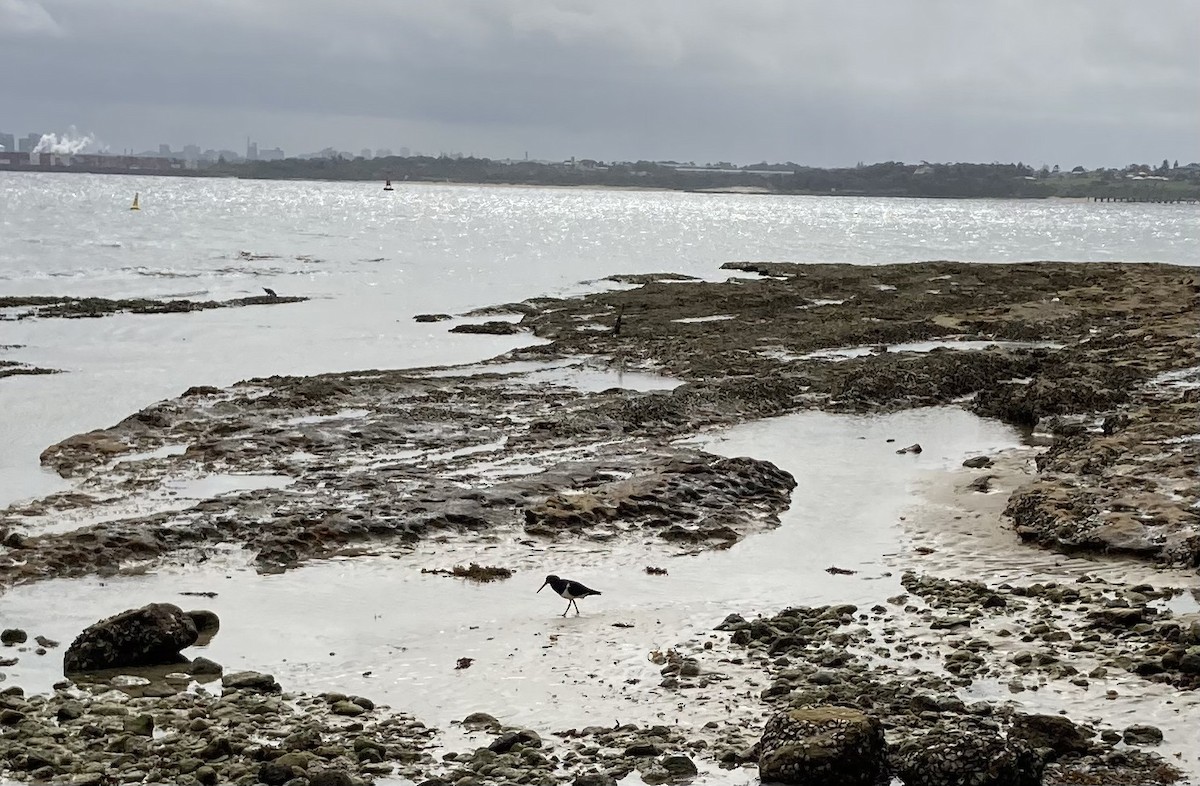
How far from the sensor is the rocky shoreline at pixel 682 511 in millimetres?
8531

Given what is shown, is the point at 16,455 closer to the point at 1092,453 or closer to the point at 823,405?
the point at 823,405

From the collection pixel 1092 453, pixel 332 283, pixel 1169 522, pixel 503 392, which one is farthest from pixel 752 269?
Answer: pixel 1169 522

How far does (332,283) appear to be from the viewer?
5478cm

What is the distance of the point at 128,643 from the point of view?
10.4 metres

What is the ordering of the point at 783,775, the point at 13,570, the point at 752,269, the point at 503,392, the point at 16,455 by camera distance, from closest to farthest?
the point at 783,775, the point at 13,570, the point at 16,455, the point at 503,392, the point at 752,269

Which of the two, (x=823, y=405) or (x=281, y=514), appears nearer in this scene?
(x=281, y=514)

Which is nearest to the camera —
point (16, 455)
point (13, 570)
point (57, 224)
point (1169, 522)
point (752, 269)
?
point (13, 570)

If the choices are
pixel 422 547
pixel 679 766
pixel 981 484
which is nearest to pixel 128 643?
pixel 422 547

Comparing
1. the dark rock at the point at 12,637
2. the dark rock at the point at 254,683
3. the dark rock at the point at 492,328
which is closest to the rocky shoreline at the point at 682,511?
the dark rock at the point at 254,683

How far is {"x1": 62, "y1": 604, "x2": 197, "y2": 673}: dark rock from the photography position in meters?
10.4

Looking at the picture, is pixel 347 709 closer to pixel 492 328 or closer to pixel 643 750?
pixel 643 750

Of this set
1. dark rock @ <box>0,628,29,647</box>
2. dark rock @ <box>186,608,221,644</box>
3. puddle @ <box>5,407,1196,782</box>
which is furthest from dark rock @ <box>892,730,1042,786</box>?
dark rock @ <box>0,628,29,647</box>

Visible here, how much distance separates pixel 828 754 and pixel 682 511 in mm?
7638

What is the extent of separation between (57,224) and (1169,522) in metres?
95.5
